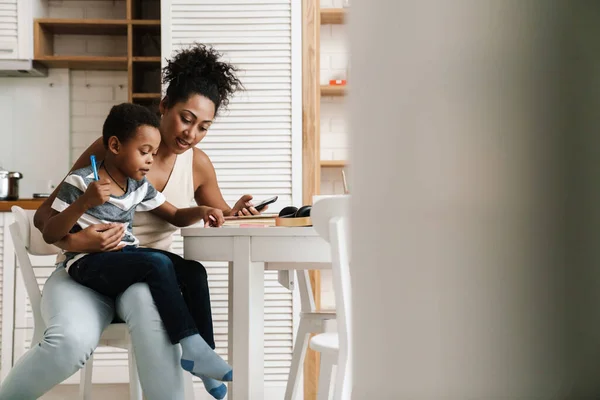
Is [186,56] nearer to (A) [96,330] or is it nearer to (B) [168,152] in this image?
(B) [168,152]

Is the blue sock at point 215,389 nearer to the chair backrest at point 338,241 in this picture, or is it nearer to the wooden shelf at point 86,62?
the chair backrest at point 338,241

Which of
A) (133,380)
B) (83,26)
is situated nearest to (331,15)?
(83,26)

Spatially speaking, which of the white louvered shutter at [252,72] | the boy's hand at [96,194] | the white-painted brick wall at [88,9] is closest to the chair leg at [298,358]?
the boy's hand at [96,194]

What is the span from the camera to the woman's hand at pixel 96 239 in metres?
1.68

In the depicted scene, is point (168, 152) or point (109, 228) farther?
point (168, 152)

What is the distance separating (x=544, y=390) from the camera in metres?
0.10

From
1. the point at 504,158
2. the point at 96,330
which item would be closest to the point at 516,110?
the point at 504,158

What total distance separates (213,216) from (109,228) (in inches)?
10.9

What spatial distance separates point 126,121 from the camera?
179 centimetres

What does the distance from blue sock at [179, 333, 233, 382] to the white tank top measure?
552mm

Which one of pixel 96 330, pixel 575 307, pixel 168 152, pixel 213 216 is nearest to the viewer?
pixel 575 307

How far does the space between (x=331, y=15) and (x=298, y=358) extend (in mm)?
2145

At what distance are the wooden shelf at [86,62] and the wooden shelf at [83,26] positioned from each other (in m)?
→ 0.17

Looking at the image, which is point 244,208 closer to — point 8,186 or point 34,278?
point 34,278
